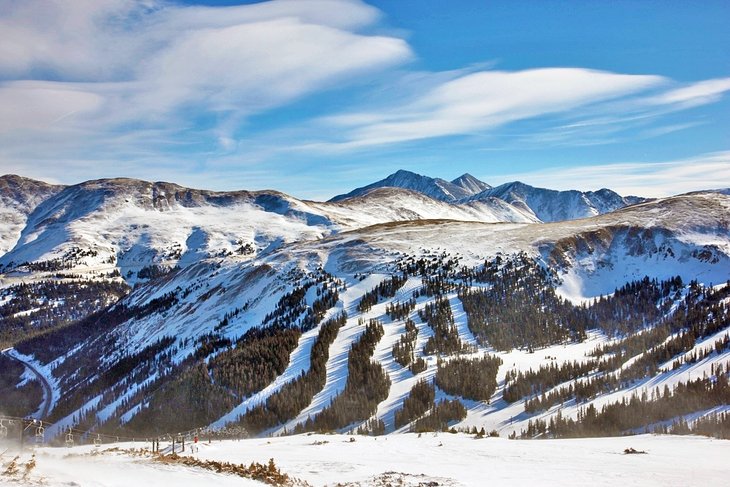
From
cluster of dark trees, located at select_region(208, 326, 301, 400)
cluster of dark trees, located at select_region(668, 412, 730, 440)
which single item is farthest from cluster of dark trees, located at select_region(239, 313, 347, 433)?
cluster of dark trees, located at select_region(668, 412, 730, 440)

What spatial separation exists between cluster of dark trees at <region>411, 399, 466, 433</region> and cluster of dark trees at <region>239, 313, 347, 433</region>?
14.0 m

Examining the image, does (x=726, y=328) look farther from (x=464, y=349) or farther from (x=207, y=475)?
Answer: (x=207, y=475)

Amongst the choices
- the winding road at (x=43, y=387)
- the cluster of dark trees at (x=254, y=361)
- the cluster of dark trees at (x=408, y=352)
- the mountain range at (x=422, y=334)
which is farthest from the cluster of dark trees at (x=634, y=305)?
the winding road at (x=43, y=387)

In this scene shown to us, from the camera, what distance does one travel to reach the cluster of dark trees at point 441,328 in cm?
6062

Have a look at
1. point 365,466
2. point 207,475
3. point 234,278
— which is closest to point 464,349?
point 365,466

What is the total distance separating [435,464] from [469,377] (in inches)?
1065

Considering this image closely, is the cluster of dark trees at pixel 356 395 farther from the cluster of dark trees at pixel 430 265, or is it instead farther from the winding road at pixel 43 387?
the winding road at pixel 43 387

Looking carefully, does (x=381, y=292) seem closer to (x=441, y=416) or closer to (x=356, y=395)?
(x=356, y=395)

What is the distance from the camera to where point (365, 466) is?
2447 cm

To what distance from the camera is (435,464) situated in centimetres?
2514

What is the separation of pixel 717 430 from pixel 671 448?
6.98m

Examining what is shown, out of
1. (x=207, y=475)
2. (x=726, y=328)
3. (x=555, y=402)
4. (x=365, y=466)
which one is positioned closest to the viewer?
(x=207, y=475)

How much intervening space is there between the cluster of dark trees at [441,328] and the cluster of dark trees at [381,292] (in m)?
8.67

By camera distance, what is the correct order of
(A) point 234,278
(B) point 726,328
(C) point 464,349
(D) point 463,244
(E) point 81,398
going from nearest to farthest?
(B) point 726,328 → (C) point 464,349 → (E) point 81,398 → (D) point 463,244 → (A) point 234,278
